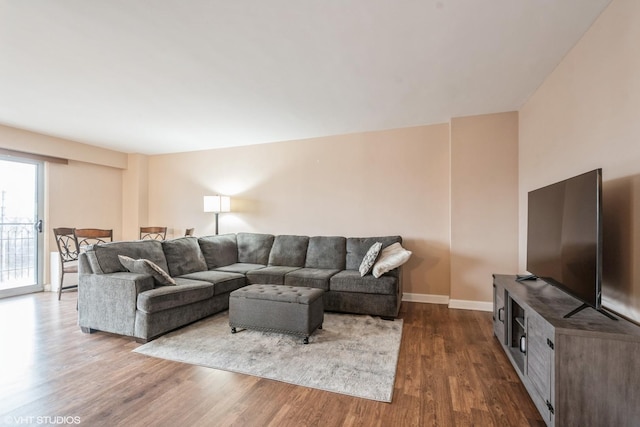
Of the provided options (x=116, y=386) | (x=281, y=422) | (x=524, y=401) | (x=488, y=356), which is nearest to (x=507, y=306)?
(x=488, y=356)

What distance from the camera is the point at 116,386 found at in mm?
1982

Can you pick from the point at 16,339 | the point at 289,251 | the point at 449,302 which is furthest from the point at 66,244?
the point at 449,302

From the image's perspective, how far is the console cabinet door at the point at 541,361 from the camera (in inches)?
58.8

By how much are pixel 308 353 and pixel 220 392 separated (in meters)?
0.77

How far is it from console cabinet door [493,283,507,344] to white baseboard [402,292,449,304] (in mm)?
1098

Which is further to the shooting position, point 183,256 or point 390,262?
point 183,256

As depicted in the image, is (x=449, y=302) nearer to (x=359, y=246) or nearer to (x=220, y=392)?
(x=359, y=246)

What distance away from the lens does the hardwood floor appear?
1662 mm

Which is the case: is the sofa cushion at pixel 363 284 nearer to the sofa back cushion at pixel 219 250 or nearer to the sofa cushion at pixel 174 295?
the sofa cushion at pixel 174 295

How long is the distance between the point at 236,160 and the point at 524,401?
190 inches

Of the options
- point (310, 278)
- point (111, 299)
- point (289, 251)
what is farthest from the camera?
point (289, 251)

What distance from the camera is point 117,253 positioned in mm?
3049

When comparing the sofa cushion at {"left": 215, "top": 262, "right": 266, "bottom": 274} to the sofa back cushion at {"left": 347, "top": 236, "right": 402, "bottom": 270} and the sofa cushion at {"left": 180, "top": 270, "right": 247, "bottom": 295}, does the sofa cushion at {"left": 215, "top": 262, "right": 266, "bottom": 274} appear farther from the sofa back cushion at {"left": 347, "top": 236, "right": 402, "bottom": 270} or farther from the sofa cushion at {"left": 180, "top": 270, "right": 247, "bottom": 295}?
the sofa back cushion at {"left": 347, "top": 236, "right": 402, "bottom": 270}

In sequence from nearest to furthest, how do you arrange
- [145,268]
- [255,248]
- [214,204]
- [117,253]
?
[145,268]
[117,253]
[255,248]
[214,204]
